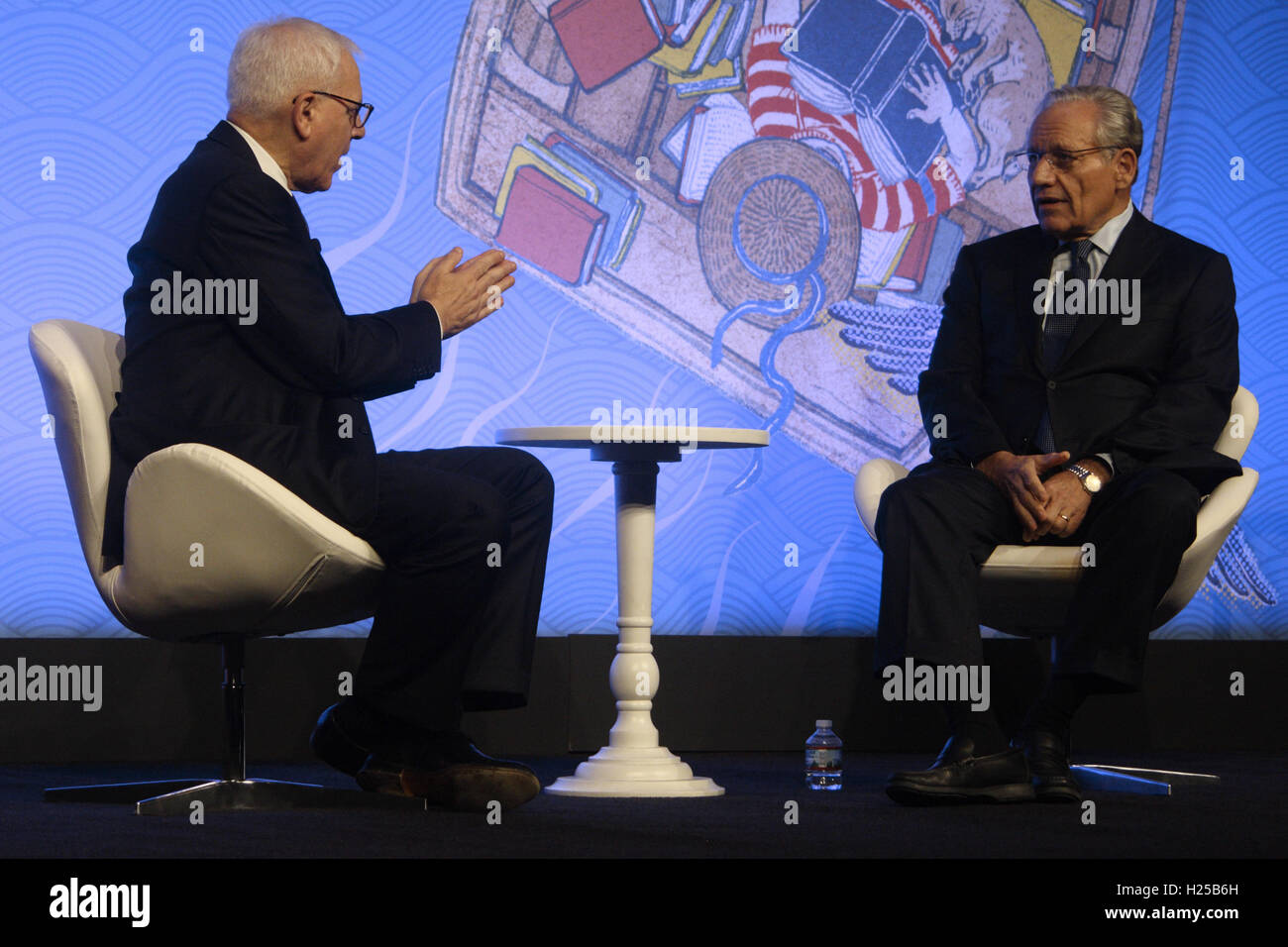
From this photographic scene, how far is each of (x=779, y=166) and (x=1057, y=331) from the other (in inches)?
50.9

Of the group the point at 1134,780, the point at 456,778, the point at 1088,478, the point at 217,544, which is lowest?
the point at 1134,780

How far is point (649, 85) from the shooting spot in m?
4.25

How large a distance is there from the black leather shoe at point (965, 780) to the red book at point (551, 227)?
6.24 ft

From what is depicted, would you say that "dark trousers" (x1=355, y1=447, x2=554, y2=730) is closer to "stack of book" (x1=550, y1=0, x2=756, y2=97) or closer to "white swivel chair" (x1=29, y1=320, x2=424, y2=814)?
"white swivel chair" (x1=29, y1=320, x2=424, y2=814)

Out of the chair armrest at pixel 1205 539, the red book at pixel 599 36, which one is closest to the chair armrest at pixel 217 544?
the chair armrest at pixel 1205 539

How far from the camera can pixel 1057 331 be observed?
3287mm

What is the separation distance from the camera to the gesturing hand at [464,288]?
2666mm

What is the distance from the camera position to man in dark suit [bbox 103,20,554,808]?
2480mm

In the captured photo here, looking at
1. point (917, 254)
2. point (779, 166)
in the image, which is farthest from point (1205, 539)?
point (779, 166)

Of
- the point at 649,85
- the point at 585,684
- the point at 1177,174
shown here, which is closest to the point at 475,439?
the point at 585,684

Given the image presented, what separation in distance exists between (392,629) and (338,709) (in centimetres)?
28

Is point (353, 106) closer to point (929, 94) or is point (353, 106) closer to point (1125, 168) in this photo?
point (1125, 168)

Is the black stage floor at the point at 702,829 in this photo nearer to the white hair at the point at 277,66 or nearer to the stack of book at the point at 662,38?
the white hair at the point at 277,66

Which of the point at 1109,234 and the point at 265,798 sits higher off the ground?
the point at 1109,234
